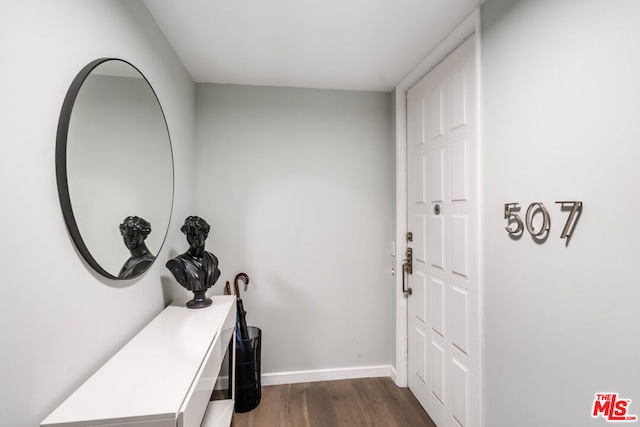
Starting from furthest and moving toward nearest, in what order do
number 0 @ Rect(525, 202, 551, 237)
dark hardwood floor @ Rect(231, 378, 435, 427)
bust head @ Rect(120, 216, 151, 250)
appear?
dark hardwood floor @ Rect(231, 378, 435, 427) → bust head @ Rect(120, 216, 151, 250) → number 0 @ Rect(525, 202, 551, 237)

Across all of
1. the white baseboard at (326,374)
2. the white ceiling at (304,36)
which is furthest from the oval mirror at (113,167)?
the white baseboard at (326,374)

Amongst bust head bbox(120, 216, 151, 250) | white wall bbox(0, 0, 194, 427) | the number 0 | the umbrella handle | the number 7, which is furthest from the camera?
the umbrella handle

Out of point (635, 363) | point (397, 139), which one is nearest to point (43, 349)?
point (635, 363)

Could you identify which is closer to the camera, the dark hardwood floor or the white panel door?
the white panel door

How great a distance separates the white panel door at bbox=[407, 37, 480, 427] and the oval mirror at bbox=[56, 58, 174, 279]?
1646 millimetres

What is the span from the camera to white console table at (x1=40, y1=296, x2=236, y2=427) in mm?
852

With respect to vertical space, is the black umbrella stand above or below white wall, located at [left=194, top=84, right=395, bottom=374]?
below

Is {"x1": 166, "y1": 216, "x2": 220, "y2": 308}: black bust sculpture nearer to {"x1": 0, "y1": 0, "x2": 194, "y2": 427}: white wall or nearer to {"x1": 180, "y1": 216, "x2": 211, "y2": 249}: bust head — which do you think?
{"x1": 180, "y1": 216, "x2": 211, "y2": 249}: bust head

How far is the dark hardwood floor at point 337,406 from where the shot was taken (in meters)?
2.04

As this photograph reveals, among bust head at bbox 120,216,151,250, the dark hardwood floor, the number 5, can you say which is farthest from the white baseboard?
the number 5

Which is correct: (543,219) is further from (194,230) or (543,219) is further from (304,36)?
(194,230)

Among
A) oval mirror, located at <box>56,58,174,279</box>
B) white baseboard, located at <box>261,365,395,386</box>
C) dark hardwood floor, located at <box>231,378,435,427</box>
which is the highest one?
oval mirror, located at <box>56,58,174,279</box>

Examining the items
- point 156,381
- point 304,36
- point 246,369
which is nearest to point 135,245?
point 156,381

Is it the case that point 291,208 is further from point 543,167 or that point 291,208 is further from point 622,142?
point 622,142
